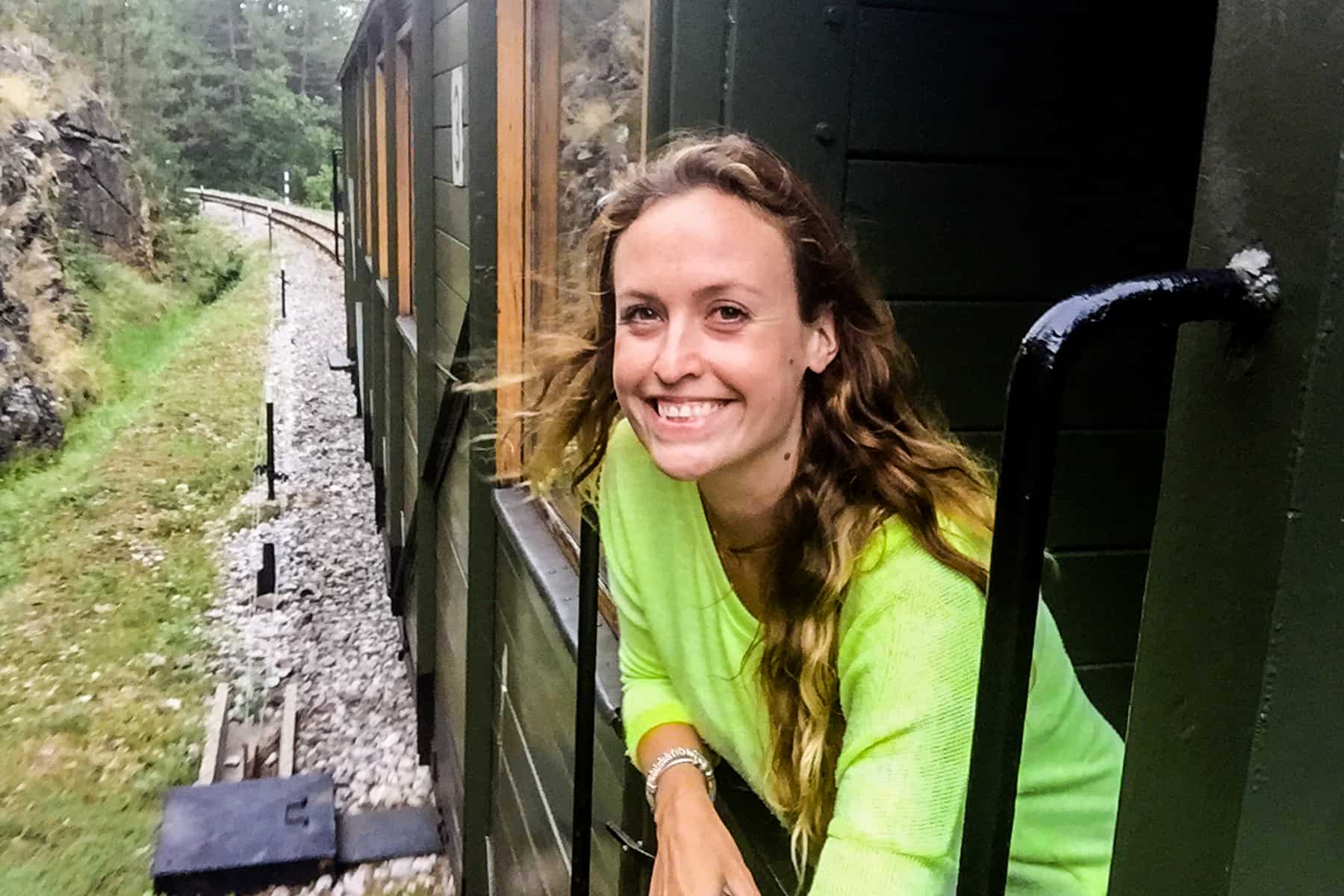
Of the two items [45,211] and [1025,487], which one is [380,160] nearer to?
[1025,487]

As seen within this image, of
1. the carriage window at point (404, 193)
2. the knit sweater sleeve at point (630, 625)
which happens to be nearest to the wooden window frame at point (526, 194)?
the knit sweater sleeve at point (630, 625)

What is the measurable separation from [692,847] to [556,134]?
2.00 metres

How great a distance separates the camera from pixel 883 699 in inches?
38.8

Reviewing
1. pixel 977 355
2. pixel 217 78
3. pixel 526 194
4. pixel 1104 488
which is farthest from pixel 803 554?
pixel 217 78

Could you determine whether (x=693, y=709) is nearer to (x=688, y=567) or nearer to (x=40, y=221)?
(x=688, y=567)

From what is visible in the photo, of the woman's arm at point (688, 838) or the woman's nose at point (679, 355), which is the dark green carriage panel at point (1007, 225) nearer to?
the woman's nose at point (679, 355)

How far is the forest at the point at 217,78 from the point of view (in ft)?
89.1

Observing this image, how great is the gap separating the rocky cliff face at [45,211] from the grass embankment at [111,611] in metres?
0.51

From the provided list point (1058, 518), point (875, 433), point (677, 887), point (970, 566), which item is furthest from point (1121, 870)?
point (1058, 518)

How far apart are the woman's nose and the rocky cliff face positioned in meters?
12.6

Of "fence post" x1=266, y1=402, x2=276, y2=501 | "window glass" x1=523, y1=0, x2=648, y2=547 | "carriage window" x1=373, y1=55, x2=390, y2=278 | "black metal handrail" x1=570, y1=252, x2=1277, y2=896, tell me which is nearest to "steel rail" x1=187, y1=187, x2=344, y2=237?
"fence post" x1=266, y1=402, x2=276, y2=501

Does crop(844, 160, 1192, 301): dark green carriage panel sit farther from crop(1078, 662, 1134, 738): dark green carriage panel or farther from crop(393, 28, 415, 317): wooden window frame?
crop(393, 28, 415, 317): wooden window frame

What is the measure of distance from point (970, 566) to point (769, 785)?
0.40m

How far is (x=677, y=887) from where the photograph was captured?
133 centimetres
